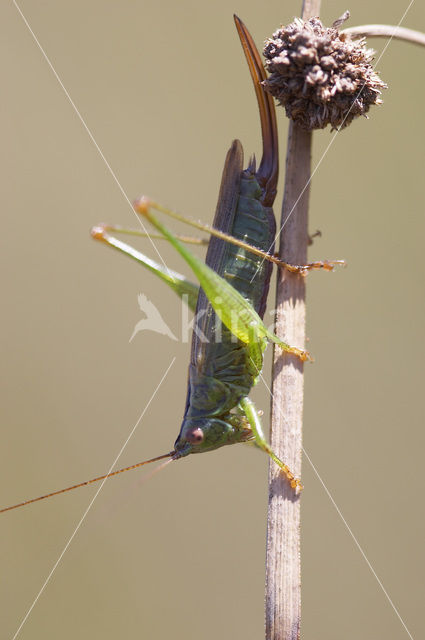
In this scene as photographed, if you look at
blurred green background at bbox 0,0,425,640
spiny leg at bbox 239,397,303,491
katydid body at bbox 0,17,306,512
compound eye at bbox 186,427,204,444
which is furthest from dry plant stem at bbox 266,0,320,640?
blurred green background at bbox 0,0,425,640

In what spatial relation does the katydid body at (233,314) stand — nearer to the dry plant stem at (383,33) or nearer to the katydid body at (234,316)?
the katydid body at (234,316)

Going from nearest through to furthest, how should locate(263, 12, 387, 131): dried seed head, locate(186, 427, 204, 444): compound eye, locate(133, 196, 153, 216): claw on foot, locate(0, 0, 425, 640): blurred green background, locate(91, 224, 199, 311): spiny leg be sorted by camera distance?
locate(263, 12, 387, 131): dried seed head → locate(133, 196, 153, 216): claw on foot → locate(186, 427, 204, 444): compound eye → locate(91, 224, 199, 311): spiny leg → locate(0, 0, 425, 640): blurred green background

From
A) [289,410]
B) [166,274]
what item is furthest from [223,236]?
[289,410]

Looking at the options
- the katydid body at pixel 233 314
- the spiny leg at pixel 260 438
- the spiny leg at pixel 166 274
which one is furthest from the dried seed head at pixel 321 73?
the spiny leg at pixel 260 438

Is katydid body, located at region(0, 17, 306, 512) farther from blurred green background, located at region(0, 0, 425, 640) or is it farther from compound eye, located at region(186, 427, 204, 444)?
blurred green background, located at region(0, 0, 425, 640)

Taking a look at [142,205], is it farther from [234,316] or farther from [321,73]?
[321,73]
